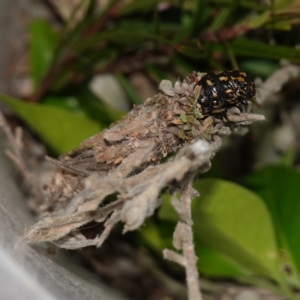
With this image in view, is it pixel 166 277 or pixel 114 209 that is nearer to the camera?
pixel 114 209

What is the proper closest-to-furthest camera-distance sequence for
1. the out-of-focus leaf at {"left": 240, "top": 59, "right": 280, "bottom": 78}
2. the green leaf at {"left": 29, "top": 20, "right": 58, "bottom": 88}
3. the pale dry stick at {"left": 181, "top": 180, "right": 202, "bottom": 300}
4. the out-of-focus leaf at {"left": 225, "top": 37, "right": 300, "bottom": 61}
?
the pale dry stick at {"left": 181, "top": 180, "right": 202, "bottom": 300} → the out-of-focus leaf at {"left": 225, "top": 37, "right": 300, "bottom": 61} → the out-of-focus leaf at {"left": 240, "top": 59, "right": 280, "bottom": 78} → the green leaf at {"left": 29, "top": 20, "right": 58, "bottom": 88}

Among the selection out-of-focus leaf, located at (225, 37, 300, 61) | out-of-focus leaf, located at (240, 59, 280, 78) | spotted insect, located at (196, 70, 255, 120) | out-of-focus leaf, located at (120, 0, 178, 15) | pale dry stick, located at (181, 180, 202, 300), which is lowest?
pale dry stick, located at (181, 180, 202, 300)

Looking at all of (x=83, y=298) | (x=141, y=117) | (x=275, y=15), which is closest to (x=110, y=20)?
(x=275, y=15)

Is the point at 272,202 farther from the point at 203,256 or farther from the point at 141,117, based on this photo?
the point at 141,117

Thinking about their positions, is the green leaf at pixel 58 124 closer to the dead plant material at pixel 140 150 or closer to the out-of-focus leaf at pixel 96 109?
the out-of-focus leaf at pixel 96 109

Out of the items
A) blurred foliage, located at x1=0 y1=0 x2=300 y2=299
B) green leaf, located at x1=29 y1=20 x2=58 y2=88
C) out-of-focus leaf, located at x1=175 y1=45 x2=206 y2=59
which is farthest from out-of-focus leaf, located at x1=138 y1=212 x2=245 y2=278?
green leaf, located at x1=29 y1=20 x2=58 y2=88

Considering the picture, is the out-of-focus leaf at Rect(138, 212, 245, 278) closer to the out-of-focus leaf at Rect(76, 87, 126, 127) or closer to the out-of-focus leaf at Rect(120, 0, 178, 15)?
the out-of-focus leaf at Rect(76, 87, 126, 127)

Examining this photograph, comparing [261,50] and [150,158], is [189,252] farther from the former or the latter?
[261,50]

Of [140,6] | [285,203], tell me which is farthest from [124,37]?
[285,203]
